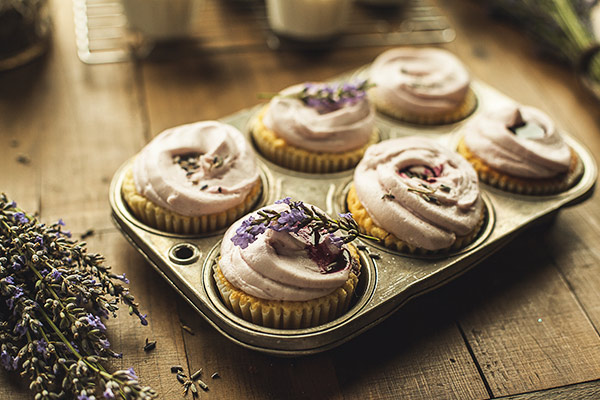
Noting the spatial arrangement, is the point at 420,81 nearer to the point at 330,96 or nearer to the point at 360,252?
the point at 330,96

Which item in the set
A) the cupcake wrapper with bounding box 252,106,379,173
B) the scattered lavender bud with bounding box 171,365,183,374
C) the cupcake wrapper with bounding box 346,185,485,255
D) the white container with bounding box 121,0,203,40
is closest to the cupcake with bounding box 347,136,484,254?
the cupcake wrapper with bounding box 346,185,485,255

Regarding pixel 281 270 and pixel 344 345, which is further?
pixel 344 345

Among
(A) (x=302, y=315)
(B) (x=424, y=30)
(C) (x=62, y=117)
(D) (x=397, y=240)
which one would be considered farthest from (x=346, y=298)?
(B) (x=424, y=30)

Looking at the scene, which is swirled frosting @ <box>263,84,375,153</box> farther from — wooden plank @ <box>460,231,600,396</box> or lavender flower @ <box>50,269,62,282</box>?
lavender flower @ <box>50,269,62,282</box>

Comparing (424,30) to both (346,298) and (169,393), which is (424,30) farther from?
(169,393)

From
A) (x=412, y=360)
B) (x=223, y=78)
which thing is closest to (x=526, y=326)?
(x=412, y=360)
